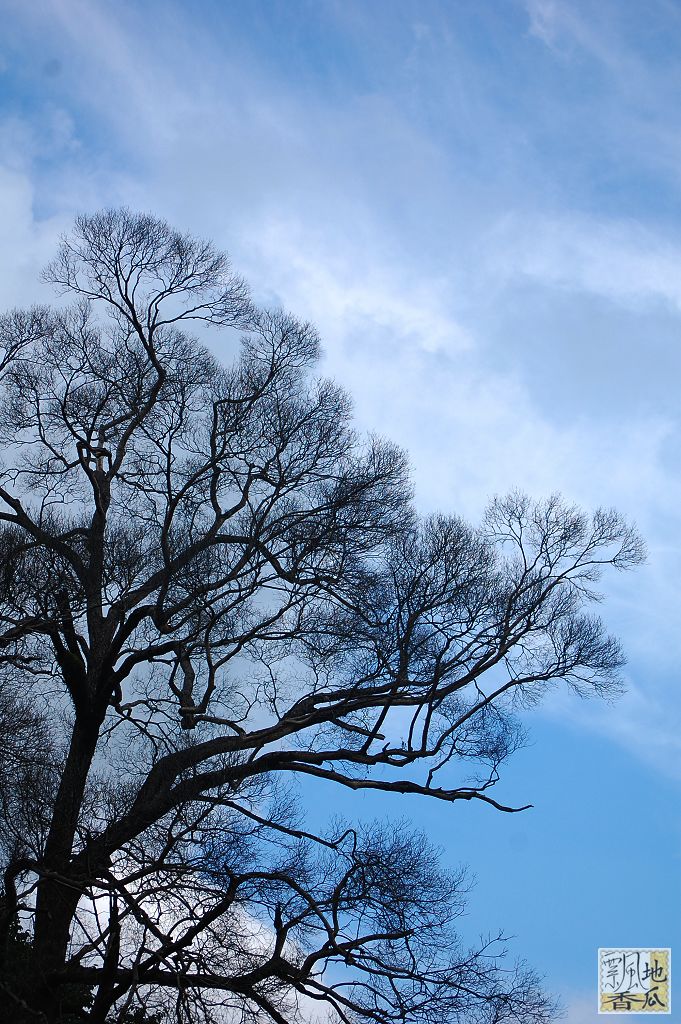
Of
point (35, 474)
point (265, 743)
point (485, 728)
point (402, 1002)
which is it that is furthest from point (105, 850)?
point (35, 474)

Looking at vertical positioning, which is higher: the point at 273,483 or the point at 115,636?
the point at 273,483

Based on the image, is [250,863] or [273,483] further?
[273,483]

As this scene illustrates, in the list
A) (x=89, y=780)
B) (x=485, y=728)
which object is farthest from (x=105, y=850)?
(x=485, y=728)

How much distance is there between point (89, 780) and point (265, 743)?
1960mm

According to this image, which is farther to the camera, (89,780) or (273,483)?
(273,483)

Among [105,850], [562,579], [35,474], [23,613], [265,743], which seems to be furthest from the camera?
[35,474]

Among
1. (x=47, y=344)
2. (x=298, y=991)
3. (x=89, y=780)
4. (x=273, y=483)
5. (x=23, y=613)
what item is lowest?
(x=298, y=991)

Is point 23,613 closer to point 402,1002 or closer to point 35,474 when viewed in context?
point 35,474

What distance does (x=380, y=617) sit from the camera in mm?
12812

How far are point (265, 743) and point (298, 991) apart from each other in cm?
263

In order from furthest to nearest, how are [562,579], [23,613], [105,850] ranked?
[562,579] → [23,613] → [105,850]

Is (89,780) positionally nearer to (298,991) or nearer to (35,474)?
(298,991)

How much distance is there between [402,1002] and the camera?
1108cm

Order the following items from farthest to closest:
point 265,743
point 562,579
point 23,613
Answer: point 562,579, point 265,743, point 23,613
